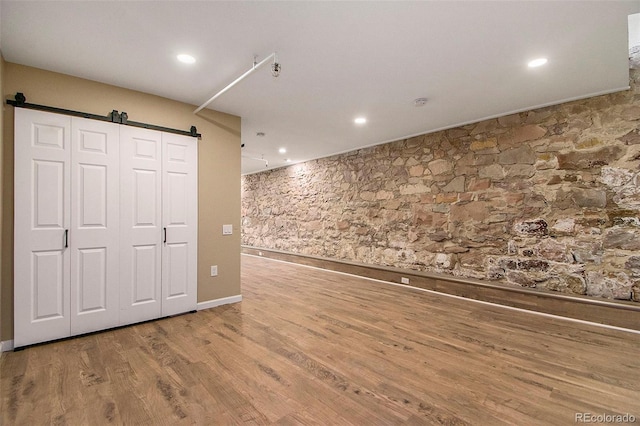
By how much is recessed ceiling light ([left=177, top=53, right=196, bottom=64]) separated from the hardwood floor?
264 centimetres

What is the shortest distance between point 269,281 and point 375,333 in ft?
9.02

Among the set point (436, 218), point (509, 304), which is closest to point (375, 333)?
point (509, 304)

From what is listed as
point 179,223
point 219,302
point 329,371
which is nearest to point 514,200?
point 329,371

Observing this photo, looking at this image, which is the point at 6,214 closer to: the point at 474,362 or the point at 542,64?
the point at 474,362

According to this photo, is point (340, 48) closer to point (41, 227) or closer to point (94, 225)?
point (94, 225)

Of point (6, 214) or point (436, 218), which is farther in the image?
point (436, 218)

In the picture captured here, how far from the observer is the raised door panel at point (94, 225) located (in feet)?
9.20

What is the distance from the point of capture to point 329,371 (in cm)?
213

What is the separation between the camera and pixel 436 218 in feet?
15.1

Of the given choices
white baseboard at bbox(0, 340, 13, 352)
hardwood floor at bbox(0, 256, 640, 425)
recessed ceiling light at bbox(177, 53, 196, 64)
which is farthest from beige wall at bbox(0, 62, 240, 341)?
recessed ceiling light at bbox(177, 53, 196, 64)

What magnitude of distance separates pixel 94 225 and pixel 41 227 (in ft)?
1.29

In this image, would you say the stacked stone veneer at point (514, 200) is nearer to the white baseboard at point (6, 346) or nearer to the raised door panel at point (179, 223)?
the raised door panel at point (179, 223)

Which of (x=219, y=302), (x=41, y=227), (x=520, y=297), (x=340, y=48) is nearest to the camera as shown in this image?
(x=340, y=48)

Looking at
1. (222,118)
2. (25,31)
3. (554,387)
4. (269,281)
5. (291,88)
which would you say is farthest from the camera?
(269,281)
